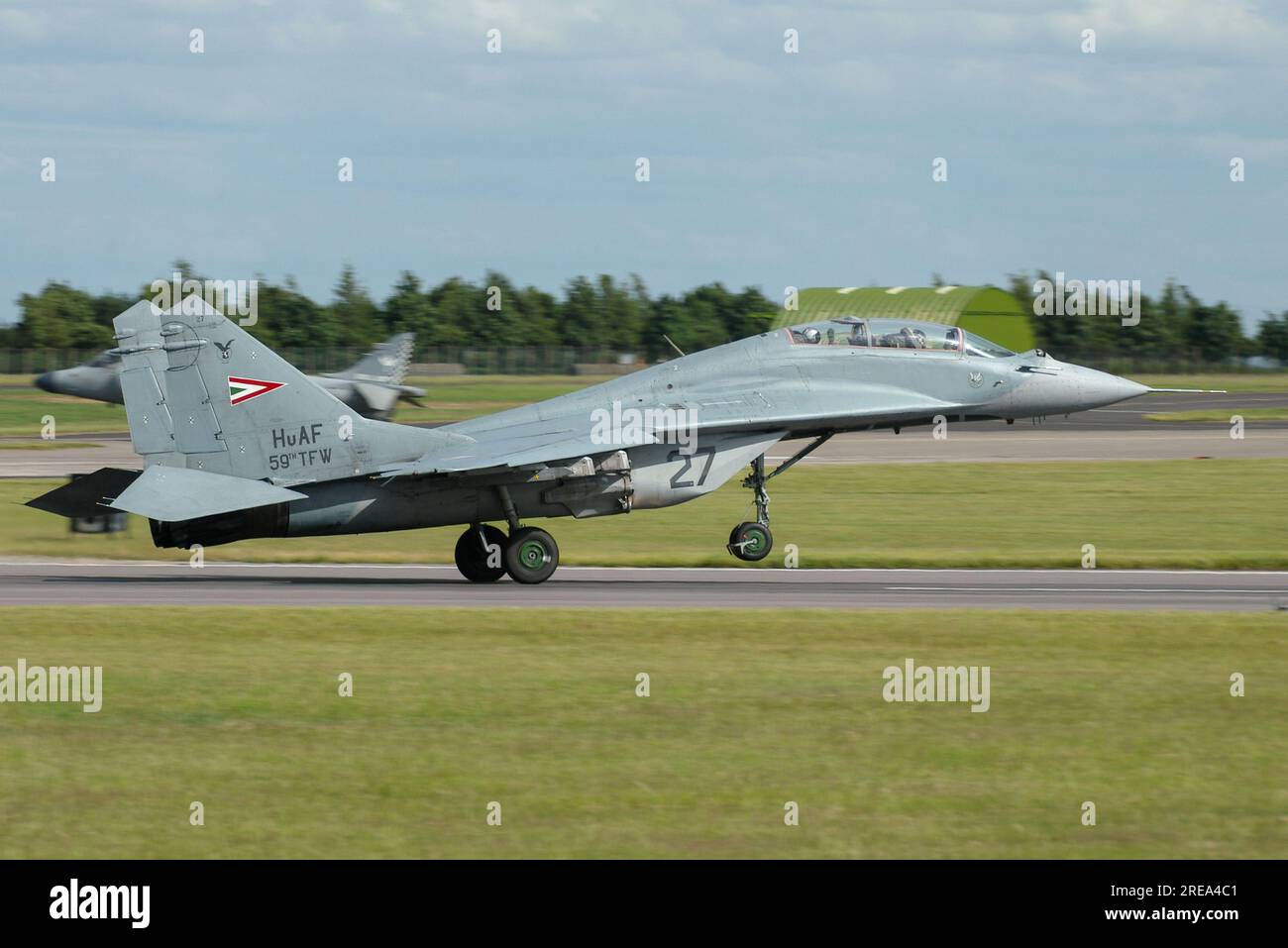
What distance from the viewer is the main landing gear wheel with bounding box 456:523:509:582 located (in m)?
24.2

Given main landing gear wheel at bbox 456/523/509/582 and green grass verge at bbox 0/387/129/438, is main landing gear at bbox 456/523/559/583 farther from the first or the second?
green grass verge at bbox 0/387/129/438

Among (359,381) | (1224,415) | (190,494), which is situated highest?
(359,381)

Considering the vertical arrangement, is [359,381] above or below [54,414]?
below

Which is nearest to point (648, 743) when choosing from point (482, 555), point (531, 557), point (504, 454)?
point (504, 454)

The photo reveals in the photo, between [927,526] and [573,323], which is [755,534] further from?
[573,323]

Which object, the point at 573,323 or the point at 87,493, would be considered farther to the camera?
the point at 573,323

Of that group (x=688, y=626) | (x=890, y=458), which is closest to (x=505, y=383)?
(x=890, y=458)

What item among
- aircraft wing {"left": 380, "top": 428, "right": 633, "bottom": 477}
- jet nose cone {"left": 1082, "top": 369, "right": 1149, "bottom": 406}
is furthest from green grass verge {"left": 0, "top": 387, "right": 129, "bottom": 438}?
jet nose cone {"left": 1082, "top": 369, "right": 1149, "bottom": 406}

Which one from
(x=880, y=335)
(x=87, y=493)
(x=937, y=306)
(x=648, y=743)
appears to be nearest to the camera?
(x=648, y=743)

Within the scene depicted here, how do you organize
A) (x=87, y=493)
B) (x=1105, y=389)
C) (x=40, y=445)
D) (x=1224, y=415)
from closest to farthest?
(x=87, y=493), (x=1105, y=389), (x=40, y=445), (x=1224, y=415)

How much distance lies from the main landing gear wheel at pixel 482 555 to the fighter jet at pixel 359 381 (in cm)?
2008

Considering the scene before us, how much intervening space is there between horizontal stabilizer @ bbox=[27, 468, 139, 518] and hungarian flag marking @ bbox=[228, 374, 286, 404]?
1726mm

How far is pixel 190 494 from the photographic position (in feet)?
73.0

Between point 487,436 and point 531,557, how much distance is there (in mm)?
1909
